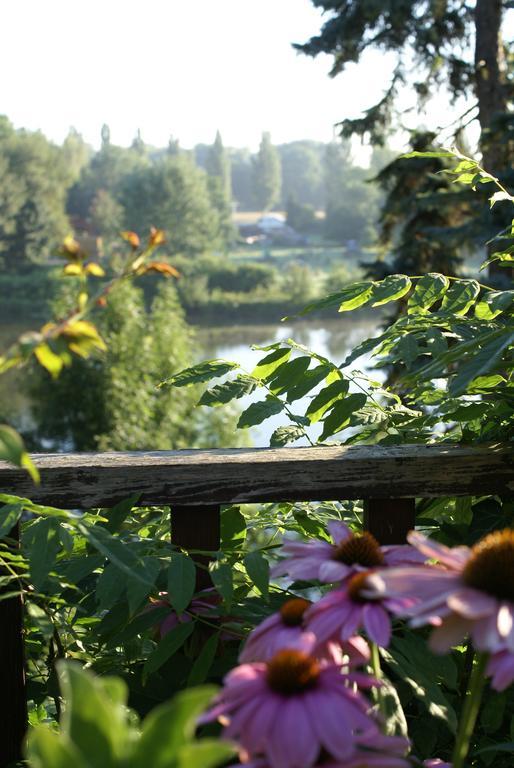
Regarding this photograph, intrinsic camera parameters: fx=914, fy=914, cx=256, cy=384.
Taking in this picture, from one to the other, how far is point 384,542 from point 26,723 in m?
0.65

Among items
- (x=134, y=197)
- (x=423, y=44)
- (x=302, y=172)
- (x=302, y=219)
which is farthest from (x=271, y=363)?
(x=302, y=172)

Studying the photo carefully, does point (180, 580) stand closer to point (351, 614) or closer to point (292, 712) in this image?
point (351, 614)

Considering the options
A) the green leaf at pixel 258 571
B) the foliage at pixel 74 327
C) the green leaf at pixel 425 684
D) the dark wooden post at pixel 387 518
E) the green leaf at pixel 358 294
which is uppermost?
the foliage at pixel 74 327

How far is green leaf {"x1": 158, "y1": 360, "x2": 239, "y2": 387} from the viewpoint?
159 cm

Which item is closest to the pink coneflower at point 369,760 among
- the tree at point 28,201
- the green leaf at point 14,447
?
the green leaf at point 14,447

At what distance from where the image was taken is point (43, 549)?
1.14 m

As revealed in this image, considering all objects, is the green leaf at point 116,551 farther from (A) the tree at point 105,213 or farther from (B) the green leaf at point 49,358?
(A) the tree at point 105,213

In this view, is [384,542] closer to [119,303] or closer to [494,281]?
[494,281]

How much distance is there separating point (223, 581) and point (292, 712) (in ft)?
1.82

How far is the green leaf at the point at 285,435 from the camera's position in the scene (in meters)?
1.58

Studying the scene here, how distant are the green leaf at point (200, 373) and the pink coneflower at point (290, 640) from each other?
0.82 meters

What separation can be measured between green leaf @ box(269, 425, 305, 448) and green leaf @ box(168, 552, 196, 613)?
16.4 inches

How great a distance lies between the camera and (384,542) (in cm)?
144

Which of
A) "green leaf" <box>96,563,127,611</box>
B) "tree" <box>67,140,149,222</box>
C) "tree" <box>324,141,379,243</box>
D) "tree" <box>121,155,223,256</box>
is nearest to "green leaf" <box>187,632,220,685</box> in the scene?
"green leaf" <box>96,563,127,611</box>
